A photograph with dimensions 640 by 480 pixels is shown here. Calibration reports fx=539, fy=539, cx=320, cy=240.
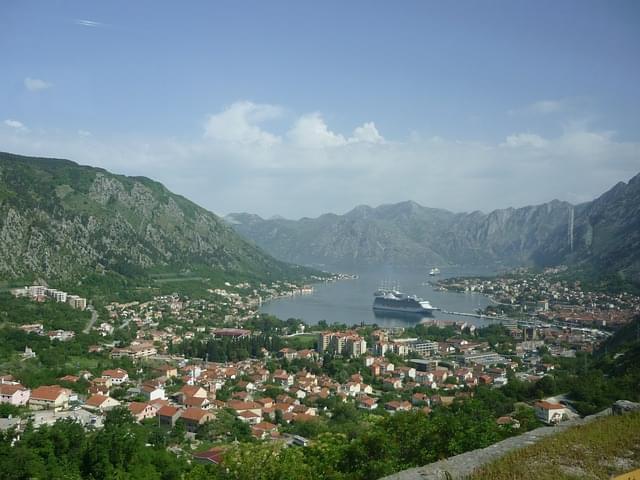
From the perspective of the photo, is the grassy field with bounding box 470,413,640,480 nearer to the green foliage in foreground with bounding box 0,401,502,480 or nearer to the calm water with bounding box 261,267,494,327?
the green foliage in foreground with bounding box 0,401,502,480

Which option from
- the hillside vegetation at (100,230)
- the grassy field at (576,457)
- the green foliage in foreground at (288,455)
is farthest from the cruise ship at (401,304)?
the grassy field at (576,457)

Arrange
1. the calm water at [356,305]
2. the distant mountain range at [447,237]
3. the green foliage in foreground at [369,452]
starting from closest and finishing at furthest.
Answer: the green foliage in foreground at [369,452] → the calm water at [356,305] → the distant mountain range at [447,237]

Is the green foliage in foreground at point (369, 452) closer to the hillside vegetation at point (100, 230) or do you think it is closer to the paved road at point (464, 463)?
the paved road at point (464, 463)

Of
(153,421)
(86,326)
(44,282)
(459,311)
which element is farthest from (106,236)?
(153,421)

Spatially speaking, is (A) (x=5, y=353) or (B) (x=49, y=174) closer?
(A) (x=5, y=353)

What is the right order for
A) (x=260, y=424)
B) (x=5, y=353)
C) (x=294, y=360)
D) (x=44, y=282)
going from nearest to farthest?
1. (x=260, y=424)
2. (x=5, y=353)
3. (x=294, y=360)
4. (x=44, y=282)

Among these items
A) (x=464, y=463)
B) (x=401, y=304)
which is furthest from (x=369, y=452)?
(x=401, y=304)

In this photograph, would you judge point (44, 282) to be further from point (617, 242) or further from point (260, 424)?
point (617, 242)
